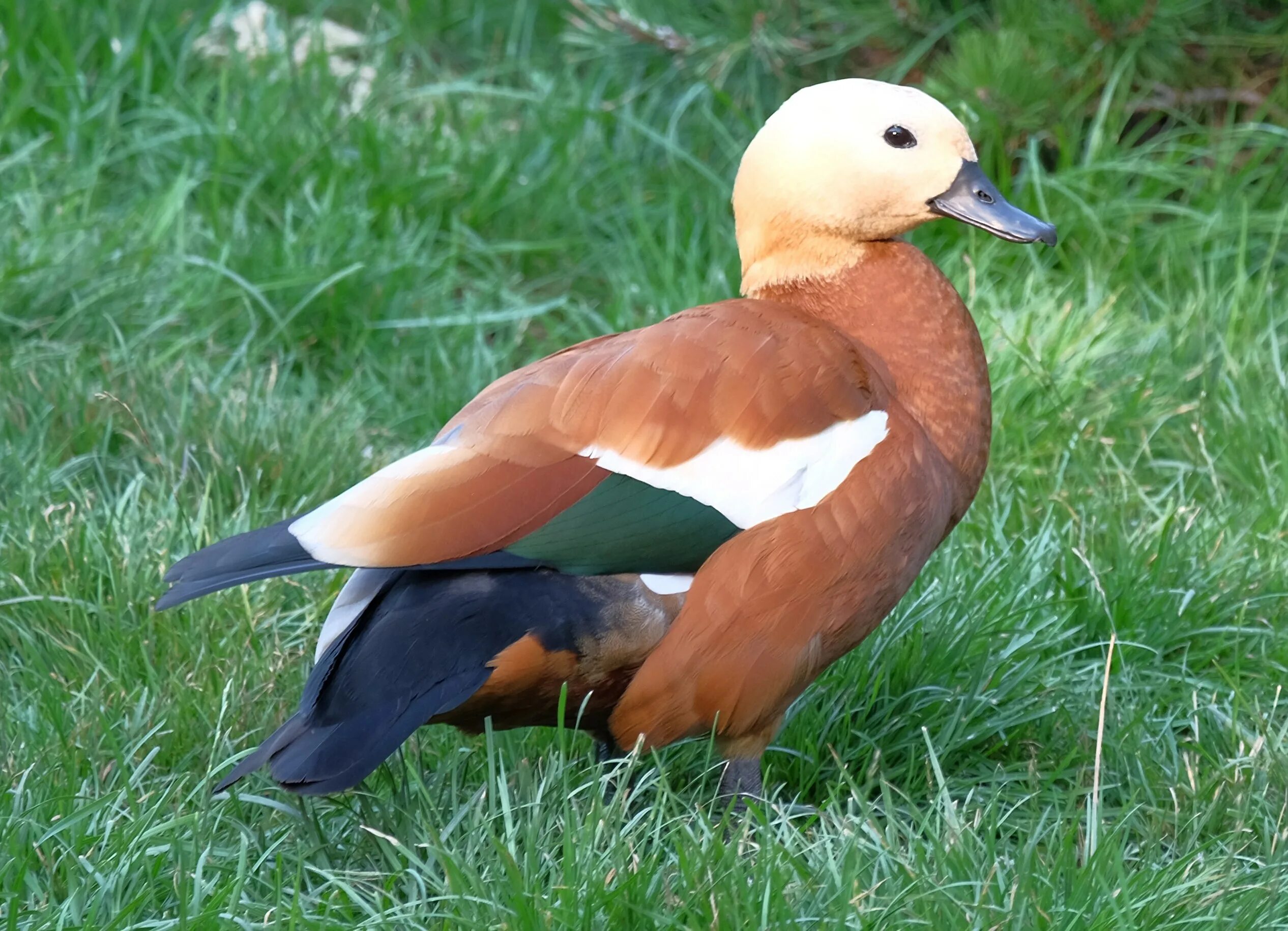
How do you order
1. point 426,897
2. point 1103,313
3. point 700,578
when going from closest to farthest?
1. point 426,897
2. point 700,578
3. point 1103,313

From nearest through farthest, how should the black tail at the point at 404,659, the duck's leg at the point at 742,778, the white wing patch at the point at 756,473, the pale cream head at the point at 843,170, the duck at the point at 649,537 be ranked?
the black tail at the point at 404,659 → the duck at the point at 649,537 → the white wing patch at the point at 756,473 → the duck's leg at the point at 742,778 → the pale cream head at the point at 843,170

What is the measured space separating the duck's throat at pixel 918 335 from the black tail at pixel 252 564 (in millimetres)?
763

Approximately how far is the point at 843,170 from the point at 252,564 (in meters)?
1.21

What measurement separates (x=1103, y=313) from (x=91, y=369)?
8.56 ft

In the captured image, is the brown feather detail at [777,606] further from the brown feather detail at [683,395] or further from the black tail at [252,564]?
the black tail at [252,564]

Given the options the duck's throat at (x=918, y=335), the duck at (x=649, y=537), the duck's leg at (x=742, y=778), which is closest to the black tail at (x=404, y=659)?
the duck at (x=649, y=537)

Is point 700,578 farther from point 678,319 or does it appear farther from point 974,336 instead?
point 974,336

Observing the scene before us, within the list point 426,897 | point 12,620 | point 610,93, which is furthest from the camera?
point 610,93

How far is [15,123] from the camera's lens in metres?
4.91

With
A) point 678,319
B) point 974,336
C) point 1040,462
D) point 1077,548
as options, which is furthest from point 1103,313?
point 678,319

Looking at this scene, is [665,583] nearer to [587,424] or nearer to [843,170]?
[587,424]

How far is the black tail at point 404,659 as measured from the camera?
230cm

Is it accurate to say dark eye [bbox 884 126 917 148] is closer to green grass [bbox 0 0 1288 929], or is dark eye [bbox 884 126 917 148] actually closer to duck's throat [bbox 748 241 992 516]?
duck's throat [bbox 748 241 992 516]

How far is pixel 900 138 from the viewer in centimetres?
282
